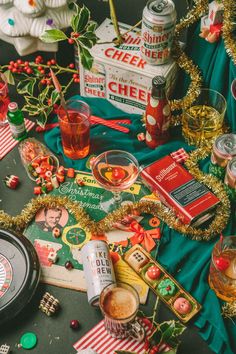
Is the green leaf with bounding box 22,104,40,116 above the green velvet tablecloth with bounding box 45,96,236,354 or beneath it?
above

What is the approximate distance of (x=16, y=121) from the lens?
169cm

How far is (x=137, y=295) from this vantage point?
1303mm

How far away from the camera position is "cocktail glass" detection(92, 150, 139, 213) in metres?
1.54

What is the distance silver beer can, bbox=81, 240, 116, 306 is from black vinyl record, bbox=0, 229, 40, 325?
0.42ft

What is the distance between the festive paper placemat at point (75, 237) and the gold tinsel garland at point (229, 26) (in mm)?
454

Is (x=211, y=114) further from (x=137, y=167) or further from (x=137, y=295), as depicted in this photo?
(x=137, y=295)

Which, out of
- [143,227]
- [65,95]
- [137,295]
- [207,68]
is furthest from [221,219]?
[65,95]

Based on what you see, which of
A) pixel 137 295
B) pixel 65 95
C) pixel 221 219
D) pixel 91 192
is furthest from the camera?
pixel 65 95

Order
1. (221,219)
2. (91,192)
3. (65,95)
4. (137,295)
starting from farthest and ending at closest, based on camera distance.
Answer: (65,95) → (91,192) → (221,219) → (137,295)

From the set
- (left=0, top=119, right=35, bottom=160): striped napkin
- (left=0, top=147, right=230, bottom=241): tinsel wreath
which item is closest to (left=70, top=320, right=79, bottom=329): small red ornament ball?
(left=0, top=147, right=230, bottom=241): tinsel wreath

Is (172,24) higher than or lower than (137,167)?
higher

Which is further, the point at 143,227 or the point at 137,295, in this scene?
the point at 143,227

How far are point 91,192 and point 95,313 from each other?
14.6 inches

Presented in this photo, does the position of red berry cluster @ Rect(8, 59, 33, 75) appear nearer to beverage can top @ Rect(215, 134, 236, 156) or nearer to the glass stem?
the glass stem
